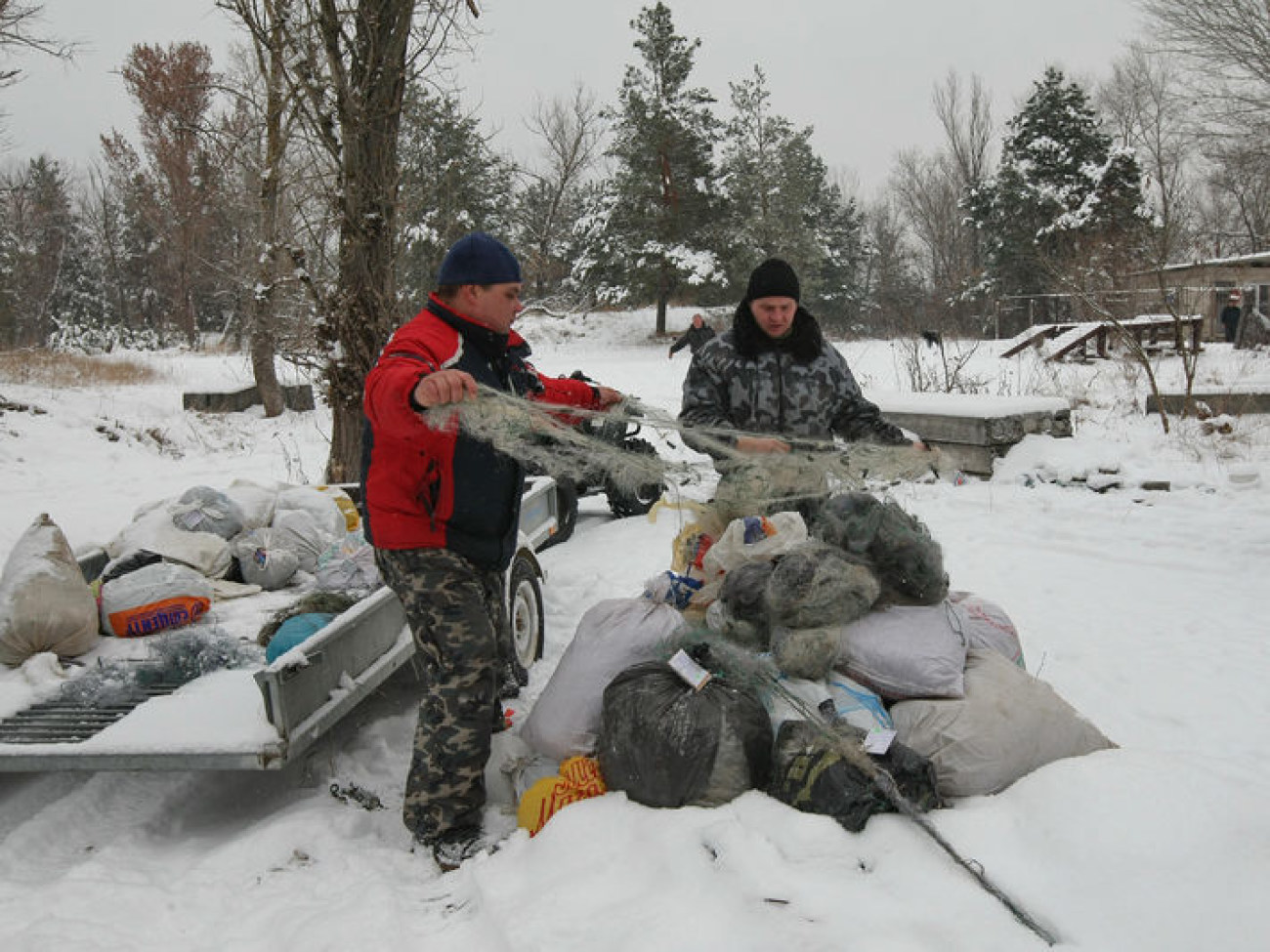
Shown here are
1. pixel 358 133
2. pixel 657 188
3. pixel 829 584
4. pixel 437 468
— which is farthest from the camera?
pixel 657 188

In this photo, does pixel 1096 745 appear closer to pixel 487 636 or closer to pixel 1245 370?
pixel 487 636

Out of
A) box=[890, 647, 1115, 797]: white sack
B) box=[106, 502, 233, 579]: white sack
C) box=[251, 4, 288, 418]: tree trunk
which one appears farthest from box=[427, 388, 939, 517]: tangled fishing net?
box=[251, 4, 288, 418]: tree trunk

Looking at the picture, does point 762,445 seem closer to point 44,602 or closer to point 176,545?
point 44,602

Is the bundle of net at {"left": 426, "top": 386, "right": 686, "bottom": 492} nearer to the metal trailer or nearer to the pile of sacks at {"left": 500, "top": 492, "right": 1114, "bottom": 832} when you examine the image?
the pile of sacks at {"left": 500, "top": 492, "right": 1114, "bottom": 832}

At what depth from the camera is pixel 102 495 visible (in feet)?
28.2

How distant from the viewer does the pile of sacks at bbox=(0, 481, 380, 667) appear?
12.1ft

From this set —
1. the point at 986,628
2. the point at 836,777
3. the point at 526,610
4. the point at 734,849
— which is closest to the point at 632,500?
the point at 526,610

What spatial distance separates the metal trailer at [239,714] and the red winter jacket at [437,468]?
1.81ft

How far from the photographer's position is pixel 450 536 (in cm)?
267

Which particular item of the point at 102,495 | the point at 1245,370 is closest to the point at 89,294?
the point at 102,495

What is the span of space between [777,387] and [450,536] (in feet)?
5.83

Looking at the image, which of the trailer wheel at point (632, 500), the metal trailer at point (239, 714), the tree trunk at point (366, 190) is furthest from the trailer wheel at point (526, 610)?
the trailer wheel at point (632, 500)

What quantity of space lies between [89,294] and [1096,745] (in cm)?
4968

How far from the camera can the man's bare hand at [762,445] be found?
3.27m
